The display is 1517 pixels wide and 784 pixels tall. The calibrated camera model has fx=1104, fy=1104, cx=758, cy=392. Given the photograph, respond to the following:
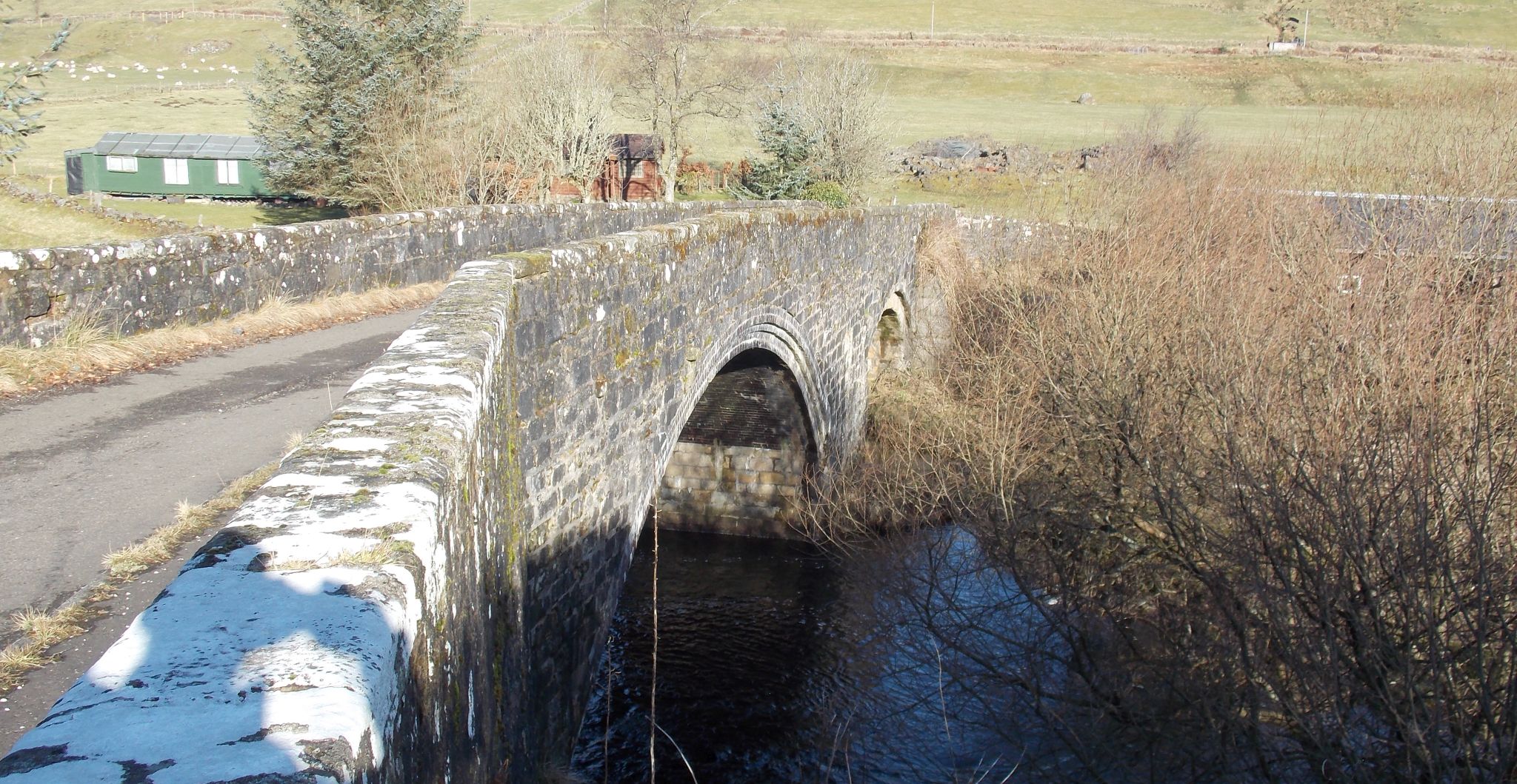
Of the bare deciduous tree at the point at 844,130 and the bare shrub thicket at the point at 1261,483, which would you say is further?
the bare deciduous tree at the point at 844,130

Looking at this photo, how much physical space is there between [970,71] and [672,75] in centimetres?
3051

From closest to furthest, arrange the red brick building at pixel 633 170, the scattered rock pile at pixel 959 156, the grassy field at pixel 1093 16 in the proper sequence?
1. the red brick building at pixel 633 170
2. the scattered rock pile at pixel 959 156
3. the grassy field at pixel 1093 16

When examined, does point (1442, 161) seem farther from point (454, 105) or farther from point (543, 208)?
point (454, 105)

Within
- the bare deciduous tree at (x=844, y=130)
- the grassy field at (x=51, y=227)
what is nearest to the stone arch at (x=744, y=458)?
the grassy field at (x=51, y=227)

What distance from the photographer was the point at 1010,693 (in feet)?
28.3

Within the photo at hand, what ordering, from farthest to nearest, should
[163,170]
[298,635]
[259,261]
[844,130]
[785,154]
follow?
[163,170], [785,154], [844,130], [259,261], [298,635]

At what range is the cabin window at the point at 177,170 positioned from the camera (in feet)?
91.8

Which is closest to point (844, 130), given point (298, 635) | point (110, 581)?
point (110, 581)

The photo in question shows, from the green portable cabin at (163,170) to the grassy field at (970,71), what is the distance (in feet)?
3.87

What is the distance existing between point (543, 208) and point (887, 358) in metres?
Answer: 7.10

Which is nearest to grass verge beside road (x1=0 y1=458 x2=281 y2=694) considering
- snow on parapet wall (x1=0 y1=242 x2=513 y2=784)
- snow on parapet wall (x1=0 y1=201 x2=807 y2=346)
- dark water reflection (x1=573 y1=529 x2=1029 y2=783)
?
snow on parapet wall (x1=0 y1=242 x2=513 y2=784)

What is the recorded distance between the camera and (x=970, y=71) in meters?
59.3

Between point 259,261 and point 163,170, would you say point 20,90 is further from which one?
point 163,170

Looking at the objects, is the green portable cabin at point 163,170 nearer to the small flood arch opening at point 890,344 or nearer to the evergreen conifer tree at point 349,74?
the evergreen conifer tree at point 349,74
